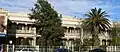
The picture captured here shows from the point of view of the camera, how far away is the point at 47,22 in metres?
44.3

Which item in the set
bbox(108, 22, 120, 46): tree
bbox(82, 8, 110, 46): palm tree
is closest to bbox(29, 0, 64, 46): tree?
bbox(82, 8, 110, 46): palm tree

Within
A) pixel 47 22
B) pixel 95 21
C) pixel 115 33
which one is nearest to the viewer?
pixel 47 22

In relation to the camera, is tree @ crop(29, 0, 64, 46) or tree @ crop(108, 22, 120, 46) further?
tree @ crop(108, 22, 120, 46)

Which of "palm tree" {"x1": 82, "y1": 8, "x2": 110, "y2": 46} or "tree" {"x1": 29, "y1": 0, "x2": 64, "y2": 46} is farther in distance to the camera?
"palm tree" {"x1": 82, "y1": 8, "x2": 110, "y2": 46}

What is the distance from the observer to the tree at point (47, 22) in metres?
44.1

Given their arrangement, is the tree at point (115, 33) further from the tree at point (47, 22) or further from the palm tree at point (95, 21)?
the tree at point (47, 22)

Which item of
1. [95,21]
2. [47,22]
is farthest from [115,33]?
[47,22]

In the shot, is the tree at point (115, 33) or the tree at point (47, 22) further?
the tree at point (115, 33)

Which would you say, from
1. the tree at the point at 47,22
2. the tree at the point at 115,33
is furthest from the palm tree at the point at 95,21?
the tree at the point at 47,22

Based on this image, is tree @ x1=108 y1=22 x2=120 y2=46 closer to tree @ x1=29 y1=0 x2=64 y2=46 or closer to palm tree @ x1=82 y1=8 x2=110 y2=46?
palm tree @ x1=82 y1=8 x2=110 y2=46

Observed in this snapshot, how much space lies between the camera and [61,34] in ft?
147

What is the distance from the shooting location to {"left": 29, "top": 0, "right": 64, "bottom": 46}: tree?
44.1 m

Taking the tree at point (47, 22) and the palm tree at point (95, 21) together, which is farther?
the palm tree at point (95, 21)

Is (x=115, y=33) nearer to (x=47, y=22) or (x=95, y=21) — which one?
(x=95, y=21)
